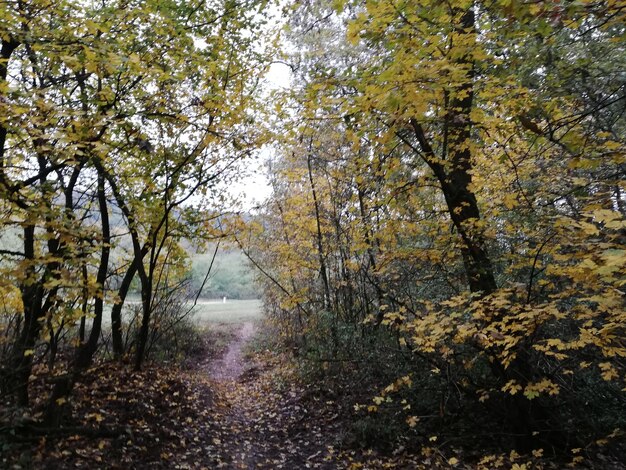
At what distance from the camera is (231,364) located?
1711 centimetres

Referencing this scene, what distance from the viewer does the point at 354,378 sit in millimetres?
9320

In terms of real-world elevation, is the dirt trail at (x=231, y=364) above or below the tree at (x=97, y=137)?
below

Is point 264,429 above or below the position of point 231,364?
above

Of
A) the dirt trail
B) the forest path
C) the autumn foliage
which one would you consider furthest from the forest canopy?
the dirt trail

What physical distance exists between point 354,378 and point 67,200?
6.83 m

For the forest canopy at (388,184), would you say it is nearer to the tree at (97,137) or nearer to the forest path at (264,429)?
the tree at (97,137)

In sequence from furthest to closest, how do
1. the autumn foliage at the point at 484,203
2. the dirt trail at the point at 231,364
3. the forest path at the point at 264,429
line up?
the dirt trail at the point at 231,364, the forest path at the point at 264,429, the autumn foliage at the point at 484,203

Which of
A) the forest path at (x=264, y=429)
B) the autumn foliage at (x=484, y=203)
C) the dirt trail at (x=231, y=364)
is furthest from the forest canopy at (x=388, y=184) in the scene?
the dirt trail at (x=231, y=364)

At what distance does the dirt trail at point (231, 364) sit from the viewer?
47.5 feet

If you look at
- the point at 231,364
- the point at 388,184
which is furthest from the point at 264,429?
the point at 231,364

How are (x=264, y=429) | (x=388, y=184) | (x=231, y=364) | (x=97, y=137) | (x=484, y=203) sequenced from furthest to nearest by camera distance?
1. (x=231, y=364)
2. (x=264, y=429)
3. (x=388, y=184)
4. (x=484, y=203)
5. (x=97, y=137)

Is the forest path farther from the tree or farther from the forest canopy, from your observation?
the tree

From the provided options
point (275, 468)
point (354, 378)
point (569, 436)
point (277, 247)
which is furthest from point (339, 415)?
point (277, 247)

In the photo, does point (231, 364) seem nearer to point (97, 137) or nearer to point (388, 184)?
point (388, 184)
